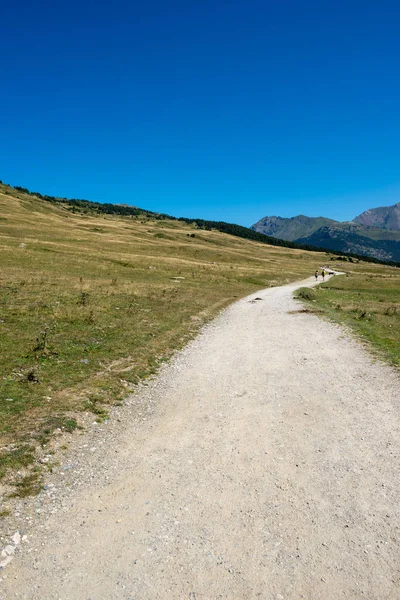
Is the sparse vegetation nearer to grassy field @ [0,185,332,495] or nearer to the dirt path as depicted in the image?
grassy field @ [0,185,332,495]

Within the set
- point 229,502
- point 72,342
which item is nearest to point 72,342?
point 72,342

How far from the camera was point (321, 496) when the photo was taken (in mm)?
7410

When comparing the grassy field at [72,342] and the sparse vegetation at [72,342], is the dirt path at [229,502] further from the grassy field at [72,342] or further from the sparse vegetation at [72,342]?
the sparse vegetation at [72,342]

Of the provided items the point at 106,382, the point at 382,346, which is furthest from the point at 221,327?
the point at 106,382


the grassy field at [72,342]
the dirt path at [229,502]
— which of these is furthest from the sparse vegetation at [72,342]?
the dirt path at [229,502]

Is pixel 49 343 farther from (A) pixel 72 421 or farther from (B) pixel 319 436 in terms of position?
(B) pixel 319 436

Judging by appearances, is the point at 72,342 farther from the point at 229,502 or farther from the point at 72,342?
the point at 229,502

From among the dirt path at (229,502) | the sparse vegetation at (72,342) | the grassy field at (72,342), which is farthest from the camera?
the sparse vegetation at (72,342)

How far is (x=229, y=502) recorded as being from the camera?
725 cm

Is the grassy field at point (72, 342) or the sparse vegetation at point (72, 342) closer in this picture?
the grassy field at point (72, 342)

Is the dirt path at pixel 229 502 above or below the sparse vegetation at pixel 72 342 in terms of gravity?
below

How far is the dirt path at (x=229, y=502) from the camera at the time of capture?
18.2 feet

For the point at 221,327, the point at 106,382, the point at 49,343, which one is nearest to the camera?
the point at 106,382

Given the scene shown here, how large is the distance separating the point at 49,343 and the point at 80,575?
13451 mm
